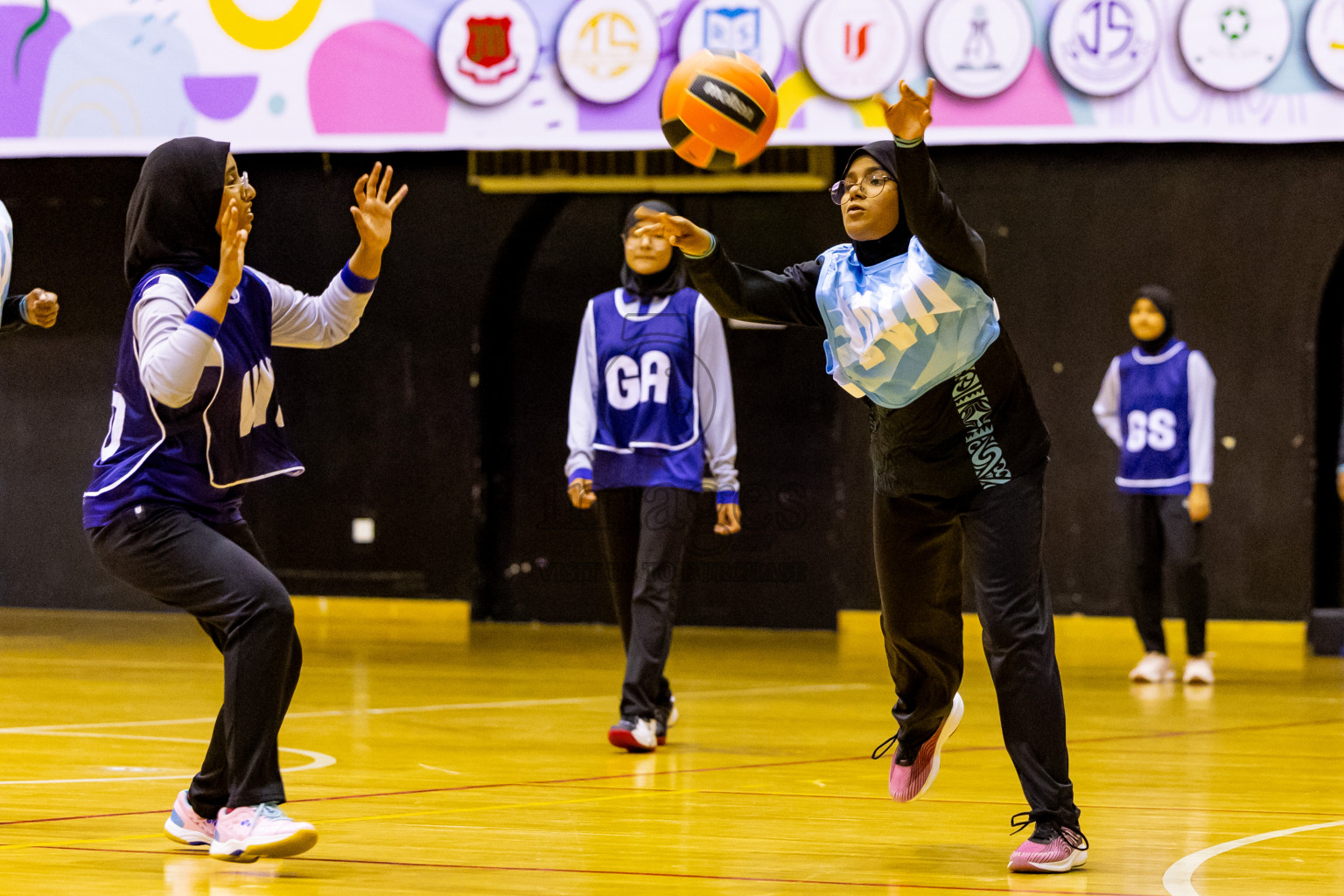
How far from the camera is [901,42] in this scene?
861cm

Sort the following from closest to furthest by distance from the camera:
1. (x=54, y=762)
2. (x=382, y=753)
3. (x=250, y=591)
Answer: (x=250, y=591), (x=54, y=762), (x=382, y=753)

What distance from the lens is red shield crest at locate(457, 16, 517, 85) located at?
888 cm

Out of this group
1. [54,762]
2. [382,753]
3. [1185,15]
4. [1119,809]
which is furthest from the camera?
[1185,15]

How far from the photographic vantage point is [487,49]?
8.89 meters

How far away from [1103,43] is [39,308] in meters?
5.94

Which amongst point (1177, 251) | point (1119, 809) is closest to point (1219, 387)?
point (1177, 251)

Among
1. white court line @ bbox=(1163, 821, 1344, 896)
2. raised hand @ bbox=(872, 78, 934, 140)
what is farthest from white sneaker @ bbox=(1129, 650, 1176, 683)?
raised hand @ bbox=(872, 78, 934, 140)

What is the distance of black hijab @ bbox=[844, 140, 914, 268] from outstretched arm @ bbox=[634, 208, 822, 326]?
0.15 meters

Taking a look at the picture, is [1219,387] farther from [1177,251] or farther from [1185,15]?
[1185,15]

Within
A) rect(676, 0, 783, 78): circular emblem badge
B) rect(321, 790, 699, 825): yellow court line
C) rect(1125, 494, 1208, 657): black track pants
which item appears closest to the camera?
rect(321, 790, 699, 825): yellow court line

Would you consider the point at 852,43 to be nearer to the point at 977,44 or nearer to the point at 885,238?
the point at 977,44

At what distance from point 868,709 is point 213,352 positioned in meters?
4.07

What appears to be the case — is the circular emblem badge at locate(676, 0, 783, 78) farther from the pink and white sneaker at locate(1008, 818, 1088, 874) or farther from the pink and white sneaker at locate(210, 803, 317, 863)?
the pink and white sneaker at locate(210, 803, 317, 863)

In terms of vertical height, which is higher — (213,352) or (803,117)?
(803,117)
